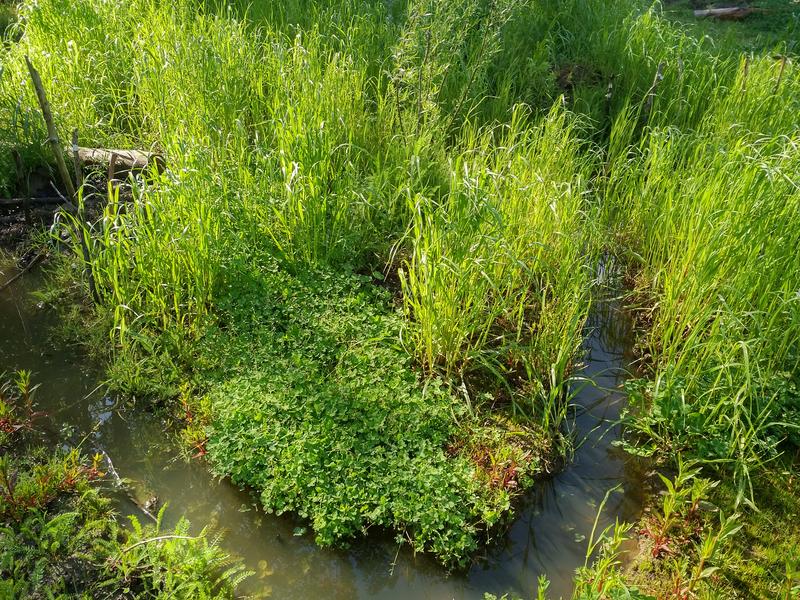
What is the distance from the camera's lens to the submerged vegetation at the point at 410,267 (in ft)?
10.3

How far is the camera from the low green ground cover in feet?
8.38

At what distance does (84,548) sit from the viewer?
8.93 feet

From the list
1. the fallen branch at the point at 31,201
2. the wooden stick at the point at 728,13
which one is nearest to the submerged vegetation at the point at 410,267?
the fallen branch at the point at 31,201

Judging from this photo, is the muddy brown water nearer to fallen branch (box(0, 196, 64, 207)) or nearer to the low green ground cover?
the low green ground cover

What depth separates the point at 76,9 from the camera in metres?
5.49

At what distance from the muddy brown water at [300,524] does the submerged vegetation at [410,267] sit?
0.11 metres

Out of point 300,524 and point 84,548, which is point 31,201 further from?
point 300,524

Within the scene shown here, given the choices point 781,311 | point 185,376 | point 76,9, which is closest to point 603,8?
point 781,311

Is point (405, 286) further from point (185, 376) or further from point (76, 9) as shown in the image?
point (76, 9)

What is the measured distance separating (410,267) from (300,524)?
1454 millimetres

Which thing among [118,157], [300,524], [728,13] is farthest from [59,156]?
[728,13]

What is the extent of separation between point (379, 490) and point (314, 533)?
14.2 inches

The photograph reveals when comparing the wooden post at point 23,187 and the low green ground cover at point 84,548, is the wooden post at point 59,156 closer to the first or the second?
the wooden post at point 23,187

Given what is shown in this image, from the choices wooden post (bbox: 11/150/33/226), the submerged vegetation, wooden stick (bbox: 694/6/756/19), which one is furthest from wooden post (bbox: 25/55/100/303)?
wooden stick (bbox: 694/6/756/19)
